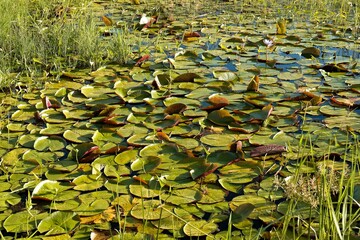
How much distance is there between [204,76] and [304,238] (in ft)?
6.77

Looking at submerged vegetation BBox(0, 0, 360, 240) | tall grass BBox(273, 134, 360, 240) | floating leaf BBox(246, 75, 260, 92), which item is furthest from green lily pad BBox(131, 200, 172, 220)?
floating leaf BBox(246, 75, 260, 92)

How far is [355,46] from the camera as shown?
14.9 ft

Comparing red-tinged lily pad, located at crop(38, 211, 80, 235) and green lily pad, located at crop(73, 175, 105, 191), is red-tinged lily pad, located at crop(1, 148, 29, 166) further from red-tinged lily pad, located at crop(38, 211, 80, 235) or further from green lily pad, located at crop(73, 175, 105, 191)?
red-tinged lily pad, located at crop(38, 211, 80, 235)

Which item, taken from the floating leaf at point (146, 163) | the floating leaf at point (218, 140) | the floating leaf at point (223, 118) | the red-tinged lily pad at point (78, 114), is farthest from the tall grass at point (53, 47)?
the floating leaf at point (146, 163)

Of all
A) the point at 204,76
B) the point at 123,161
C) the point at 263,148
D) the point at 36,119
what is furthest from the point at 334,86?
the point at 36,119

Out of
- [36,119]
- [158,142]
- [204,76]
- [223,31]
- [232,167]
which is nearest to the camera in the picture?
[232,167]

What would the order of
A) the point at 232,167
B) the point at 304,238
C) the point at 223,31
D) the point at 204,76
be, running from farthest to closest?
the point at 223,31 < the point at 204,76 < the point at 232,167 < the point at 304,238

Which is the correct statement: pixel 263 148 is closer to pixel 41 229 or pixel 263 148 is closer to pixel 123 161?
pixel 123 161

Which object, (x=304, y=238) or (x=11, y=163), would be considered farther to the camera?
(x=11, y=163)

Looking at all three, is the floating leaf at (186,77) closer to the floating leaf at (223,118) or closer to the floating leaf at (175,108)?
the floating leaf at (175,108)

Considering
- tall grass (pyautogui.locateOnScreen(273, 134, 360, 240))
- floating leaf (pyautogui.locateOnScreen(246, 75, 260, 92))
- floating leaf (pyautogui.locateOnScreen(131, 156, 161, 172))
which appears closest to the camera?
tall grass (pyautogui.locateOnScreen(273, 134, 360, 240))

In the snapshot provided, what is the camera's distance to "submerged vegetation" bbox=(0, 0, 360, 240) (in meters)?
2.13

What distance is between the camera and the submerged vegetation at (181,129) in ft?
6.98

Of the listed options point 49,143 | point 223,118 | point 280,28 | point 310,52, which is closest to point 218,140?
point 223,118
